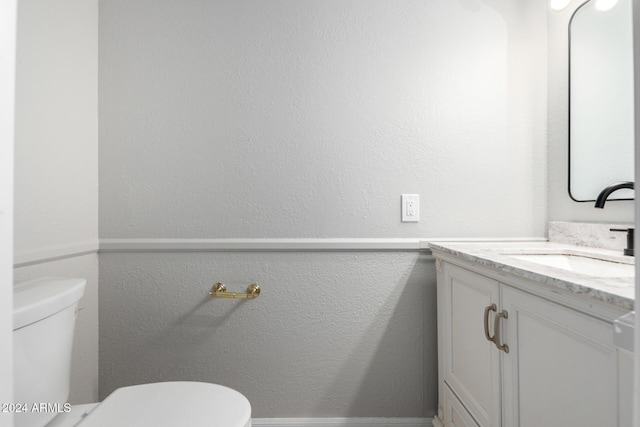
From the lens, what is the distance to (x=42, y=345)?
77cm

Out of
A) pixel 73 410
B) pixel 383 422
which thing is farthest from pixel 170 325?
pixel 383 422

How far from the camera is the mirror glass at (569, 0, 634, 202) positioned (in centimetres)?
104

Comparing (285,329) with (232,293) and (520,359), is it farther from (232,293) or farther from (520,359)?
(520,359)

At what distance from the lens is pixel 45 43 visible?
3.50 feet

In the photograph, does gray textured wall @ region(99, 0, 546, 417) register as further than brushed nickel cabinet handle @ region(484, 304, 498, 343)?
Yes

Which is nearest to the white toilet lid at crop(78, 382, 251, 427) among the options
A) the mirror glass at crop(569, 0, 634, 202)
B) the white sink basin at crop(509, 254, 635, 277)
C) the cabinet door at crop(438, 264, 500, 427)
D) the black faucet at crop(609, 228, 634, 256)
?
the cabinet door at crop(438, 264, 500, 427)

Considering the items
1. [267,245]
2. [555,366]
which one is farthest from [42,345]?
[555,366]

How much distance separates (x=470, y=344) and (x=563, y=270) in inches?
17.7

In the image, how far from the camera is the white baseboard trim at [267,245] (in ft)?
4.30

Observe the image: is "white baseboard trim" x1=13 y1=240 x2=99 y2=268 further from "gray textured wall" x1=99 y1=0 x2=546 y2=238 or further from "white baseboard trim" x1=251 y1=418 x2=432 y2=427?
"white baseboard trim" x1=251 y1=418 x2=432 y2=427

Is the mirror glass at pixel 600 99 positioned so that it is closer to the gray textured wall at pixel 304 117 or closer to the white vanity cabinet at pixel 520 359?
the gray textured wall at pixel 304 117

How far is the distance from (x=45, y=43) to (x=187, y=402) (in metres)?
1.26

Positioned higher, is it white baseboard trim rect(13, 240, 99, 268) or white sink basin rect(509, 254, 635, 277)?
white baseboard trim rect(13, 240, 99, 268)

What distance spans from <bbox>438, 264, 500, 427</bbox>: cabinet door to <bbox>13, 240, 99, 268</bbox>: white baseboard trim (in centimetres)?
141
